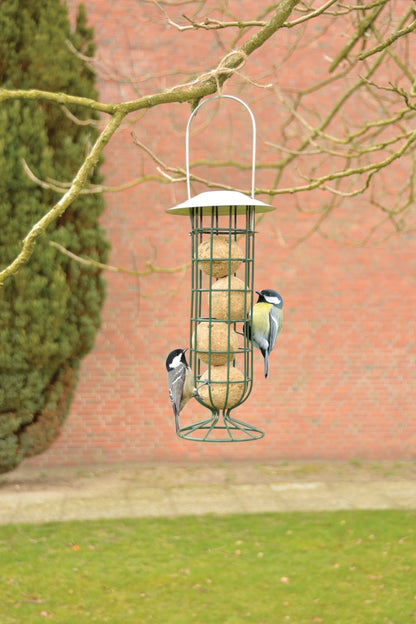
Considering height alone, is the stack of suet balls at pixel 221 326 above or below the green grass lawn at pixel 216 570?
above

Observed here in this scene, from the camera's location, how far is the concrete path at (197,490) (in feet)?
24.3

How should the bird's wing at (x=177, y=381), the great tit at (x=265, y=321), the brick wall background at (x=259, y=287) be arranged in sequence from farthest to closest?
the brick wall background at (x=259, y=287) < the great tit at (x=265, y=321) < the bird's wing at (x=177, y=381)

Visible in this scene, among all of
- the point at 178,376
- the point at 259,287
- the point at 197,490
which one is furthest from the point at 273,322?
the point at 259,287

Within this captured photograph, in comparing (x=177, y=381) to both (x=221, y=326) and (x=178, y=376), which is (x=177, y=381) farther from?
(x=221, y=326)

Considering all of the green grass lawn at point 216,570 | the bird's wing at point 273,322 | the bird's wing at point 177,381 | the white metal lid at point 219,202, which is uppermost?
the white metal lid at point 219,202

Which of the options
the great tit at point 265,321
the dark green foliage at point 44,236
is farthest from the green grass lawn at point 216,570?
the great tit at point 265,321

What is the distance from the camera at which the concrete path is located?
742cm

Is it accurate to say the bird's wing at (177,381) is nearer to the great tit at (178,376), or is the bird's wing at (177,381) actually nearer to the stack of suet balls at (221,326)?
the great tit at (178,376)

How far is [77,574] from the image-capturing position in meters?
5.79

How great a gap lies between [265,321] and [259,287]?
5892mm

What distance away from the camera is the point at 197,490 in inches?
320

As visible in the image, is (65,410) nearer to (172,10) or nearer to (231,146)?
(231,146)

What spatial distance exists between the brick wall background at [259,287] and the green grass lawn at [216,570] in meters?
2.19

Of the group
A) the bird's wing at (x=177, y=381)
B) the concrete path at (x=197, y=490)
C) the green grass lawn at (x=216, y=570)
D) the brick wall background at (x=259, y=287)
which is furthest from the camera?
the brick wall background at (x=259, y=287)
